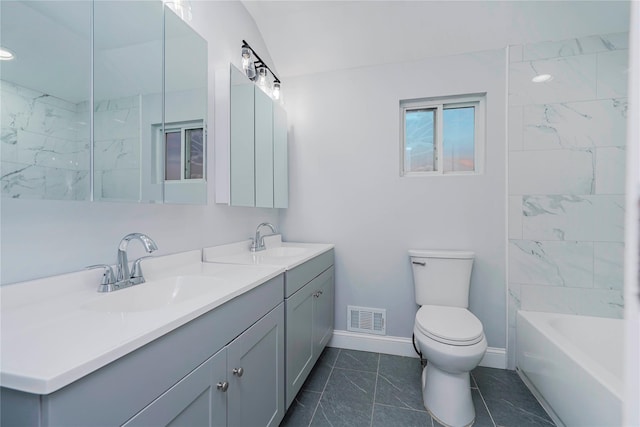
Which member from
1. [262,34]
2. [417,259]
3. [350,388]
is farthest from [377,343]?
[262,34]

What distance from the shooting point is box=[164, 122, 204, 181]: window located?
123 centimetres

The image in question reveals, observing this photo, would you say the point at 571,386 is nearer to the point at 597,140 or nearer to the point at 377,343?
the point at 377,343

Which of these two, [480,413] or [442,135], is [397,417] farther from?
[442,135]

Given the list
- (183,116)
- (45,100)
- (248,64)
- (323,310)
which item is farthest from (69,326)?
(248,64)

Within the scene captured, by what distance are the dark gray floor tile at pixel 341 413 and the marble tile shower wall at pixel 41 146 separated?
1502mm

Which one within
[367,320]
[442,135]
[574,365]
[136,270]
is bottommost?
[367,320]

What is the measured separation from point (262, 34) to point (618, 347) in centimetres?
322

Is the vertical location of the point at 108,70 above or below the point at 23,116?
above

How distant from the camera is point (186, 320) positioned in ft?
2.43

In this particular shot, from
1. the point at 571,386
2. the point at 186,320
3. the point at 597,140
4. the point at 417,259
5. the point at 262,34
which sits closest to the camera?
the point at 186,320

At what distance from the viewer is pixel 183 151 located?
131cm

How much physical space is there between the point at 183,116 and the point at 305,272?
1033mm

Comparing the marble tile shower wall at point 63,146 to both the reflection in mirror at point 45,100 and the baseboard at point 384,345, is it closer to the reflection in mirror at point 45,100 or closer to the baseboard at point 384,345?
the reflection in mirror at point 45,100

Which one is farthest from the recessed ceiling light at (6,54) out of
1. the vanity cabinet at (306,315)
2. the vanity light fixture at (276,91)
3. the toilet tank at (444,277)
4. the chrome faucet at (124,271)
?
the toilet tank at (444,277)
